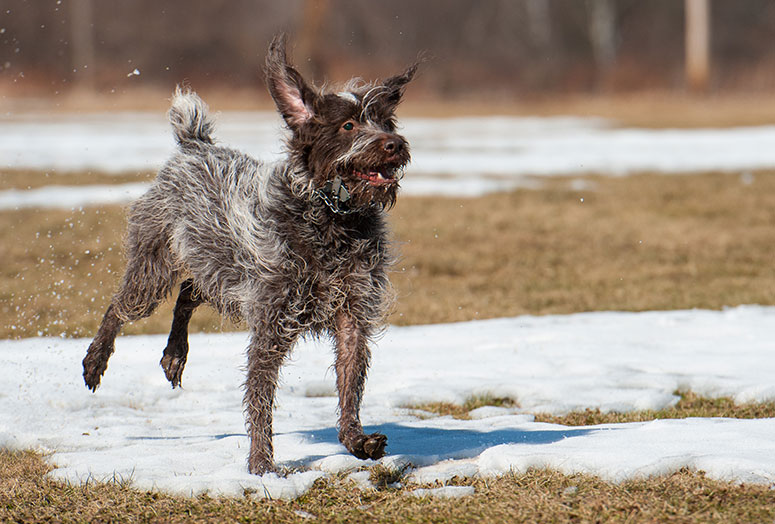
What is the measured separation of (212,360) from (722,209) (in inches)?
385

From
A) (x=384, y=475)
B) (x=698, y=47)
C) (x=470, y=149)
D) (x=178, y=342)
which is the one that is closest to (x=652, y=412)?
(x=384, y=475)

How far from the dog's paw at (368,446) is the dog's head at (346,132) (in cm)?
112

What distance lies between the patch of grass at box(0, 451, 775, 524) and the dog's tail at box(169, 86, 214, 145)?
8.01ft

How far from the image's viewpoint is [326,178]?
16.3 feet

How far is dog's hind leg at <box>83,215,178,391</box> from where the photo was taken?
6008 millimetres

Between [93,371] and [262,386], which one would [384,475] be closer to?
[262,386]

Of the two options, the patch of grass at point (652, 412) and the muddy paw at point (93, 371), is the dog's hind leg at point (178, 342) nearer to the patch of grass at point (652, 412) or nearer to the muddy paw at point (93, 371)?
the muddy paw at point (93, 371)

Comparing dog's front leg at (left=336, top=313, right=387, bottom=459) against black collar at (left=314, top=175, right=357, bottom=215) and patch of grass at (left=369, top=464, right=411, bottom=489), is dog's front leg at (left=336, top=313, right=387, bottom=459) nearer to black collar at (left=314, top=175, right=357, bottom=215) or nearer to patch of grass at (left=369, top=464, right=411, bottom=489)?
patch of grass at (left=369, top=464, right=411, bottom=489)

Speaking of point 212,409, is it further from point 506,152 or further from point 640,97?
point 640,97

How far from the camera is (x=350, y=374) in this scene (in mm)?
5043

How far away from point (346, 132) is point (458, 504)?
182 centimetres

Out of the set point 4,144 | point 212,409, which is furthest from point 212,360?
point 4,144

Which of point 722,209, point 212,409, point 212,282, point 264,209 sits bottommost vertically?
point 212,409

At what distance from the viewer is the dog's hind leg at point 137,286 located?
601cm
